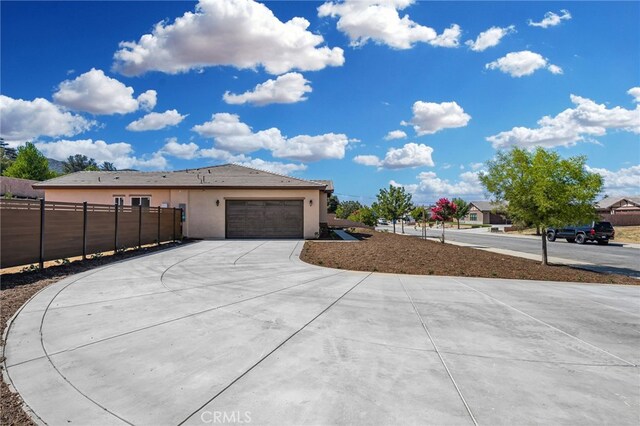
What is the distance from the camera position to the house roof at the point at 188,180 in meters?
22.4

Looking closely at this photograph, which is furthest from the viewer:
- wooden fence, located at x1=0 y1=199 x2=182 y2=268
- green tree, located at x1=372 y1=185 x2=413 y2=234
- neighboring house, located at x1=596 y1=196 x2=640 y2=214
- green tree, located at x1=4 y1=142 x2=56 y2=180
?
green tree, located at x1=4 y1=142 x2=56 y2=180

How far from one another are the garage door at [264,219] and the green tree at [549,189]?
12.3 metres

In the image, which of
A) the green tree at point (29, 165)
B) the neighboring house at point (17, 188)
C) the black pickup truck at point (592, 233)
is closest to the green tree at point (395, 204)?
the black pickup truck at point (592, 233)

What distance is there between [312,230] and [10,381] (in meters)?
19.1

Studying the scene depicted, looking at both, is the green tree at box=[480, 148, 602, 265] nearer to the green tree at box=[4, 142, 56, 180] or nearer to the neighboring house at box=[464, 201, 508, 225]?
the neighboring house at box=[464, 201, 508, 225]

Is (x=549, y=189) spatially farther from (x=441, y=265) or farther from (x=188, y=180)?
(x=188, y=180)

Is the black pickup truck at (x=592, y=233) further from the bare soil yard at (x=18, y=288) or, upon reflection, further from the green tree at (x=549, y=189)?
the bare soil yard at (x=18, y=288)

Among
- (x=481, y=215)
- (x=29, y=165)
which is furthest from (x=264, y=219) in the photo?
(x=481, y=215)

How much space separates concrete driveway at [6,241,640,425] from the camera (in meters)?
3.32

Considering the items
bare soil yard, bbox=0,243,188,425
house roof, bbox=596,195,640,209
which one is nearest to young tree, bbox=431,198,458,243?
bare soil yard, bbox=0,243,188,425

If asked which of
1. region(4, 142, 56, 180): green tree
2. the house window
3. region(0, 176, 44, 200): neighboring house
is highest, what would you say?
region(4, 142, 56, 180): green tree

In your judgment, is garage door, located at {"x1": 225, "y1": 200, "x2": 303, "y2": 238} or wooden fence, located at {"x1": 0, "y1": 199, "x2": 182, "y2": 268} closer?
wooden fence, located at {"x1": 0, "y1": 199, "x2": 182, "y2": 268}

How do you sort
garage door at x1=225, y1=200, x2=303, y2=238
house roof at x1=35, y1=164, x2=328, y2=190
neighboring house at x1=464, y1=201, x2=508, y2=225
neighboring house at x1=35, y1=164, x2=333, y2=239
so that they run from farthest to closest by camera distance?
neighboring house at x1=464, y1=201, x2=508, y2=225 < garage door at x1=225, y1=200, x2=303, y2=238 < neighboring house at x1=35, y1=164, x2=333, y2=239 < house roof at x1=35, y1=164, x2=328, y2=190

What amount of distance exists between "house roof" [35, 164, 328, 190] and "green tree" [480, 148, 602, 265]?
10959mm
